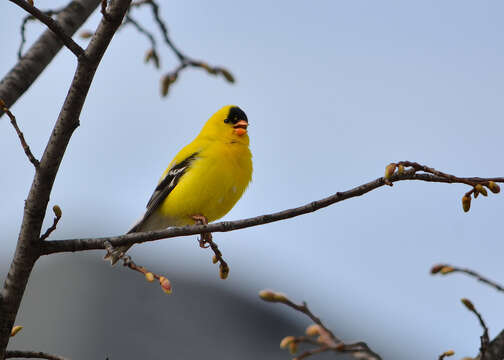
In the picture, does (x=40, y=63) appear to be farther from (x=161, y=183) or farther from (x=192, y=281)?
(x=192, y=281)

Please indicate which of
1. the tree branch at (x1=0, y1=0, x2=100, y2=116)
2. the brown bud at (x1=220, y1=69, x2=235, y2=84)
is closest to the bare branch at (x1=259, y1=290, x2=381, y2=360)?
the tree branch at (x1=0, y1=0, x2=100, y2=116)

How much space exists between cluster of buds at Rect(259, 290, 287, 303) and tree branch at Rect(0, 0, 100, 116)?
2139mm

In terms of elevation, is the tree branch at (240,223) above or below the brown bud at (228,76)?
below

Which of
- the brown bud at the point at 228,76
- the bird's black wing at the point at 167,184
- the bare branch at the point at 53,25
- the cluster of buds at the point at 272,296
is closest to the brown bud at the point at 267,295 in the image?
the cluster of buds at the point at 272,296

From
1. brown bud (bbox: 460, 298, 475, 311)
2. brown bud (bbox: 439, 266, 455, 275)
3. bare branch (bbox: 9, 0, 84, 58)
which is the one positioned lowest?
brown bud (bbox: 460, 298, 475, 311)

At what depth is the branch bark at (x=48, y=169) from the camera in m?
2.91

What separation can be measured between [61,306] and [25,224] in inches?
639

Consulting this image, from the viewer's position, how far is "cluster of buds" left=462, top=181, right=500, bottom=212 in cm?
279

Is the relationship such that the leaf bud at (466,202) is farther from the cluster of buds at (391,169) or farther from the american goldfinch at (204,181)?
the american goldfinch at (204,181)

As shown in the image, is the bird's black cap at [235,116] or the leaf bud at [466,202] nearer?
the leaf bud at [466,202]

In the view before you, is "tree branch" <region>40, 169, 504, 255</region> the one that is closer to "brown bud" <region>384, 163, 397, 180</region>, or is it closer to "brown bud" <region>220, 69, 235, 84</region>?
"brown bud" <region>384, 163, 397, 180</region>

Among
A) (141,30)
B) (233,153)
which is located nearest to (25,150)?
(141,30)

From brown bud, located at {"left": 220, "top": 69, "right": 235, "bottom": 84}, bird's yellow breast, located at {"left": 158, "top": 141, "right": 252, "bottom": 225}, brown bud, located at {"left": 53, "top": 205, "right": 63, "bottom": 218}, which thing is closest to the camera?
brown bud, located at {"left": 53, "top": 205, "right": 63, "bottom": 218}

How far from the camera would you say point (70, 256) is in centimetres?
1948
